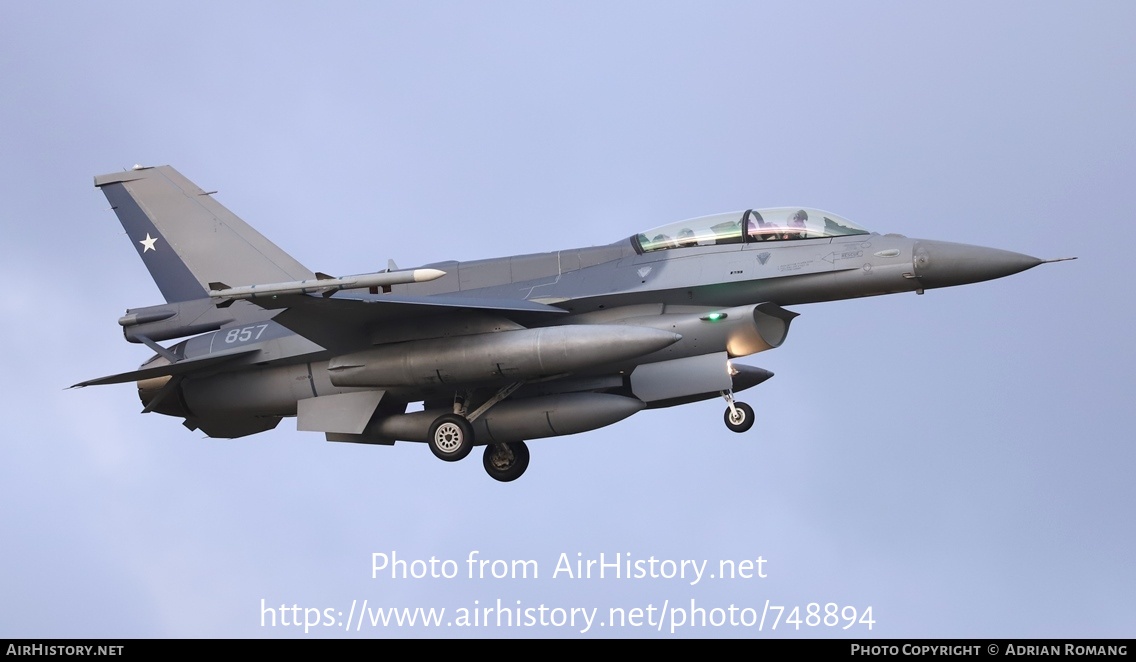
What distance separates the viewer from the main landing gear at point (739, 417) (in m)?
18.5

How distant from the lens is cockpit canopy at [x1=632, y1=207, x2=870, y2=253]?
18.3 m

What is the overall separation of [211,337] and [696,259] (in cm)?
625

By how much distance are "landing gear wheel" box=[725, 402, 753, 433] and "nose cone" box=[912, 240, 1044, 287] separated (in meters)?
2.52

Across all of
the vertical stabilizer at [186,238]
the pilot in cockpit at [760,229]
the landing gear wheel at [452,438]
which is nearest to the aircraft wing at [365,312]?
the landing gear wheel at [452,438]

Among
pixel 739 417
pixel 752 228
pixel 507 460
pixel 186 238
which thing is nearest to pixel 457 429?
pixel 507 460

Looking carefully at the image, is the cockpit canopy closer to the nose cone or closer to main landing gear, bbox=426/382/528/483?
the nose cone

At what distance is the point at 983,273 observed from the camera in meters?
17.6

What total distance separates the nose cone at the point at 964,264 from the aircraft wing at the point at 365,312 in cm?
417

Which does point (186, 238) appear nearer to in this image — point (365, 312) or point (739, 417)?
Answer: point (365, 312)

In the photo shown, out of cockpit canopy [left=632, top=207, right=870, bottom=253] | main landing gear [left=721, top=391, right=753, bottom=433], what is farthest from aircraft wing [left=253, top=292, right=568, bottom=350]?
main landing gear [left=721, top=391, right=753, bottom=433]
